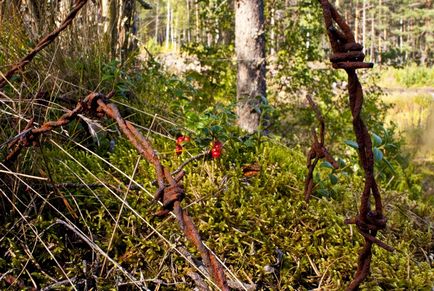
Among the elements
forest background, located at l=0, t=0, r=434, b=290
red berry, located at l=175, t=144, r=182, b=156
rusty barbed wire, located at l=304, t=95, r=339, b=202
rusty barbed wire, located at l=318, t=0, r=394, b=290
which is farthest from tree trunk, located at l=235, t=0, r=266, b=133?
rusty barbed wire, located at l=318, t=0, r=394, b=290

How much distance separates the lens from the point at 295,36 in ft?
18.1

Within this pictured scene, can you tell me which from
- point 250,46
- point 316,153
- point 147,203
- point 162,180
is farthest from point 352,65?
point 250,46

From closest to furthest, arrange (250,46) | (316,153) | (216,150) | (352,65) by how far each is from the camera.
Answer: (352,65) < (316,153) < (216,150) < (250,46)

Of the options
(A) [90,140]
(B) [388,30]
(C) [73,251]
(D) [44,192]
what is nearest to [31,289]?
(C) [73,251]

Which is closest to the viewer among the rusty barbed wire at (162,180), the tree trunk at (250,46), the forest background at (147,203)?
the rusty barbed wire at (162,180)

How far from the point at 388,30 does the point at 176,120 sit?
48.6 m

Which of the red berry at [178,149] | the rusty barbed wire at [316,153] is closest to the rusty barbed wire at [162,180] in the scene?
the rusty barbed wire at [316,153]

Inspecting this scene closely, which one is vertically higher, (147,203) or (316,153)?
(316,153)

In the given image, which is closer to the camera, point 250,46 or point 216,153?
point 216,153

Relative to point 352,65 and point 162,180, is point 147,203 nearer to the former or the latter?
point 162,180

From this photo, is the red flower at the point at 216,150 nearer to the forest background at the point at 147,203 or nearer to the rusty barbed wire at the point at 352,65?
the forest background at the point at 147,203

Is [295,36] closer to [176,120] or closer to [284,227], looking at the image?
[176,120]

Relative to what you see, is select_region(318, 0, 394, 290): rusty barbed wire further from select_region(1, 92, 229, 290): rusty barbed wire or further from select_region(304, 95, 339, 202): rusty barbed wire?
select_region(304, 95, 339, 202): rusty barbed wire

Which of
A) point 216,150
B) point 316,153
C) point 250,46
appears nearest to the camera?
point 316,153
